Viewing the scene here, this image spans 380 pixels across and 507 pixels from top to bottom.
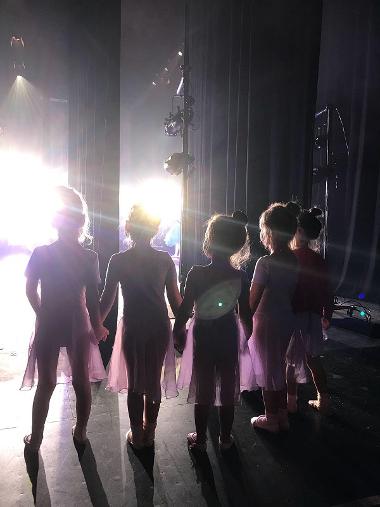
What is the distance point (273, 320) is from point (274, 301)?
0.13 meters

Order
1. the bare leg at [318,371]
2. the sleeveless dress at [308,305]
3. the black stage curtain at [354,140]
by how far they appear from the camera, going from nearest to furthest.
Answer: the sleeveless dress at [308,305] → the bare leg at [318,371] → the black stage curtain at [354,140]

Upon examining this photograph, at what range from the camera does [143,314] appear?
2318mm

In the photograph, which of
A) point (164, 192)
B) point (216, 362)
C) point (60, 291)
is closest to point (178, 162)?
point (60, 291)

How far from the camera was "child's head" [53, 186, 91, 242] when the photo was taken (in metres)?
2.33

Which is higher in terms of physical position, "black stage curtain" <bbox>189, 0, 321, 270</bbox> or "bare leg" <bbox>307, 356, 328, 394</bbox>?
"black stage curtain" <bbox>189, 0, 321, 270</bbox>

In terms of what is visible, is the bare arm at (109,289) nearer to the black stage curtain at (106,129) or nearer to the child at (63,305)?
the child at (63,305)

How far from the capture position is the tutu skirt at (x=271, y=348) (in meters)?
2.64

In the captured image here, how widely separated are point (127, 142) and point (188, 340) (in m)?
16.3

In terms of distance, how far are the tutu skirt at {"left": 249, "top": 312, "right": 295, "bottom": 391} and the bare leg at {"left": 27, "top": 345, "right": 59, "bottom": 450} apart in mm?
1314

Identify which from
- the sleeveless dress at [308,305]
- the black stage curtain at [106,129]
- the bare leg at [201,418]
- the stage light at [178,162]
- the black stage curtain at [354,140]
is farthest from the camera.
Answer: the stage light at [178,162]

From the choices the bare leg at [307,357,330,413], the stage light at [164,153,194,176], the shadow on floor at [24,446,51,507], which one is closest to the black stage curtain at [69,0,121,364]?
the shadow on floor at [24,446,51,507]

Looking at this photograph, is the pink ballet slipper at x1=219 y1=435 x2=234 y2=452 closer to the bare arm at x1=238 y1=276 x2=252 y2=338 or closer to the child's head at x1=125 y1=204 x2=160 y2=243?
the bare arm at x1=238 y1=276 x2=252 y2=338

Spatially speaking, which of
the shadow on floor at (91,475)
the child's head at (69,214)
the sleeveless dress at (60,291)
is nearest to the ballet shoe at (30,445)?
the shadow on floor at (91,475)

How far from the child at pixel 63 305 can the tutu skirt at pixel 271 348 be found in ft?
3.53
